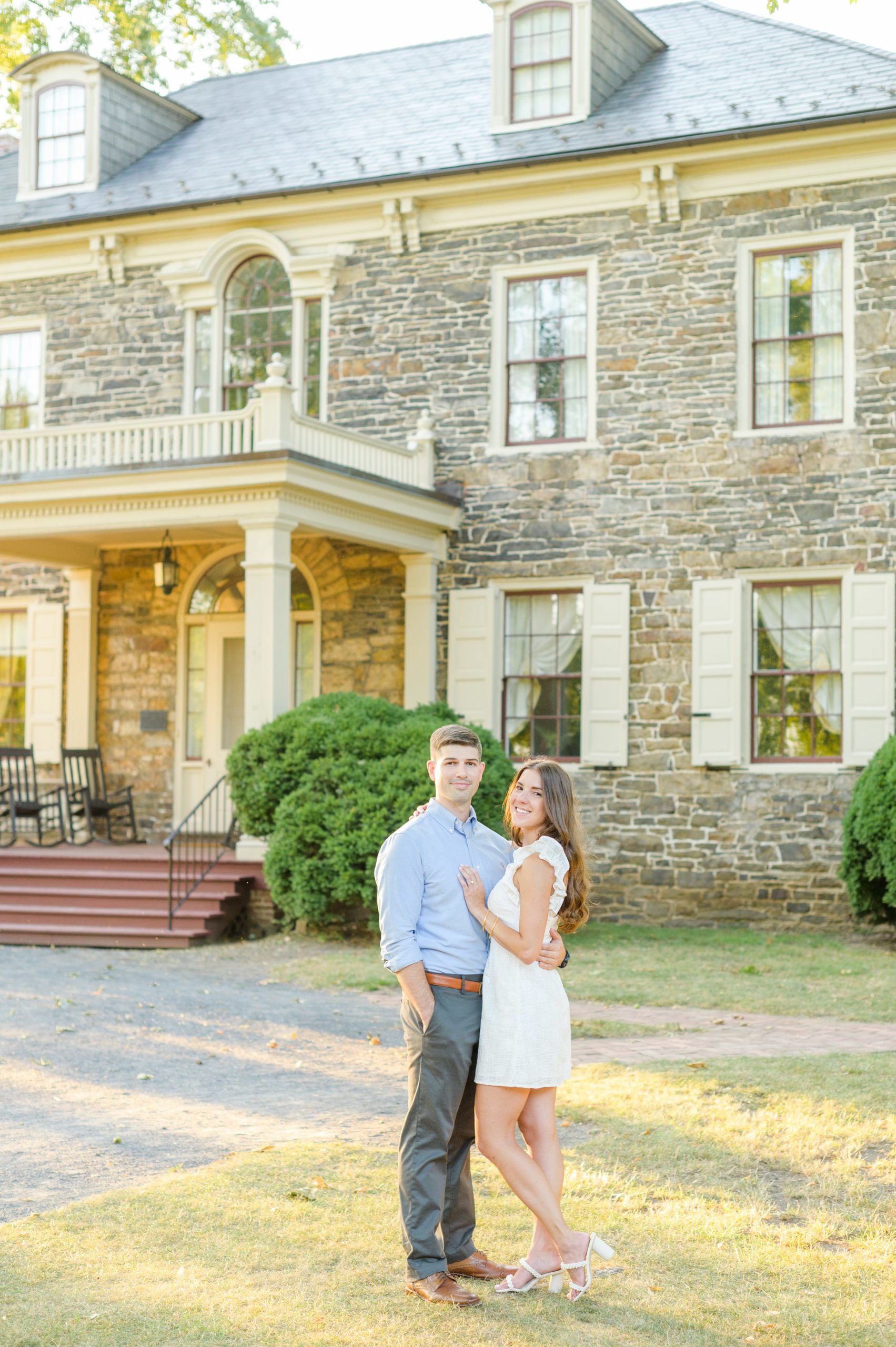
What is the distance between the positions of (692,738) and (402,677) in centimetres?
302

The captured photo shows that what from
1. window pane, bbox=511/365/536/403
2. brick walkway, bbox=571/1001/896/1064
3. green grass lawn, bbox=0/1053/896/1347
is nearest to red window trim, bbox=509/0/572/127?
window pane, bbox=511/365/536/403

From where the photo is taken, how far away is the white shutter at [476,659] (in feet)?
48.2

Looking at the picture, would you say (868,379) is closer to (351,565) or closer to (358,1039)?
(351,565)

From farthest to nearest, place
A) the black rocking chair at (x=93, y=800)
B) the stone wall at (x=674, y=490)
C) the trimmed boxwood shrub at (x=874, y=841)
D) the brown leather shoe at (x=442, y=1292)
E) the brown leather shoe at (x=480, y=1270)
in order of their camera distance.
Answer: the black rocking chair at (x=93, y=800) → the stone wall at (x=674, y=490) → the trimmed boxwood shrub at (x=874, y=841) → the brown leather shoe at (x=480, y=1270) → the brown leather shoe at (x=442, y=1292)

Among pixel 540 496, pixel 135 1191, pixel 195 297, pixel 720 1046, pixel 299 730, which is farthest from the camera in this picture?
pixel 195 297

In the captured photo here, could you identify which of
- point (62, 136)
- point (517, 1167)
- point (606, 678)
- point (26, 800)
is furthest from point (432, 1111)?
point (62, 136)

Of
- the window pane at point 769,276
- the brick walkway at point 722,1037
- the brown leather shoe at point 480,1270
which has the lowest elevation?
the brick walkway at point 722,1037

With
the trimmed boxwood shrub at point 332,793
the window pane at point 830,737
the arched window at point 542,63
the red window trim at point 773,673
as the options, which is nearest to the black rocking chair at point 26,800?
the trimmed boxwood shrub at point 332,793

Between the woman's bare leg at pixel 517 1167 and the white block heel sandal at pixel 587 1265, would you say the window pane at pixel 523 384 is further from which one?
the white block heel sandal at pixel 587 1265

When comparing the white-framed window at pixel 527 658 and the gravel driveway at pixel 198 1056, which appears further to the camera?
the white-framed window at pixel 527 658

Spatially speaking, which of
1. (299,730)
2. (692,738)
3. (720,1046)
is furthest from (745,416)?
(720,1046)

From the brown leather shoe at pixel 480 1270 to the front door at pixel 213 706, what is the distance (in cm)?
1138

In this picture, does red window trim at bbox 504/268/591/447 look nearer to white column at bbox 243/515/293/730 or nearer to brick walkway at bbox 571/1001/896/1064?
white column at bbox 243/515/293/730

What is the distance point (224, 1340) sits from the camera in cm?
397
